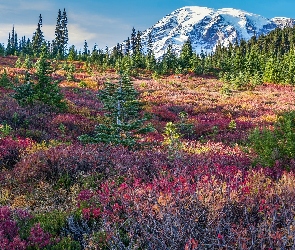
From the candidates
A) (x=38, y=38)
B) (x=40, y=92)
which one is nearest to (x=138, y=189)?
(x=40, y=92)

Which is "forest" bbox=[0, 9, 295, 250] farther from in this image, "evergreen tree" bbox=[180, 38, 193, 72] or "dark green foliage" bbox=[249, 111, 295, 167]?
"evergreen tree" bbox=[180, 38, 193, 72]

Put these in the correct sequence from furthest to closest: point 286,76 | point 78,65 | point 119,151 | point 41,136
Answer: point 286,76
point 78,65
point 41,136
point 119,151

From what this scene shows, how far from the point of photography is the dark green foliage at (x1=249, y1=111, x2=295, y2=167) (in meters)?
8.79

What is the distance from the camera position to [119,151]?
9.70 m

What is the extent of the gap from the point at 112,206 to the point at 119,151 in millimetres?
4098

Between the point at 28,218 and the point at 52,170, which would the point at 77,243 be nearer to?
the point at 28,218

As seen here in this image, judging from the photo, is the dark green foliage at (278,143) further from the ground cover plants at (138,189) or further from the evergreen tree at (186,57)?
the evergreen tree at (186,57)

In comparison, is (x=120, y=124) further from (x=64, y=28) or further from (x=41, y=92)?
(x=64, y=28)

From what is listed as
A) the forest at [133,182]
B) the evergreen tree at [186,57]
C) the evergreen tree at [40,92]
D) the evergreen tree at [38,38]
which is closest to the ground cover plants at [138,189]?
the forest at [133,182]

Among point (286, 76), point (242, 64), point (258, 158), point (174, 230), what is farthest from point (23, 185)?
point (242, 64)

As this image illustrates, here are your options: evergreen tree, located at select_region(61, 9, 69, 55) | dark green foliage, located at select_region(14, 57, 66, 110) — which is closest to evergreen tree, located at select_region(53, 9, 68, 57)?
evergreen tree, located at select_region(61, 9, 69, 55)

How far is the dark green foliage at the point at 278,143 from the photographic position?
346 inches

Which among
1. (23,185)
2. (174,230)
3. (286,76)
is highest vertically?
(286,76)

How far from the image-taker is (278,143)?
921 centimetres
